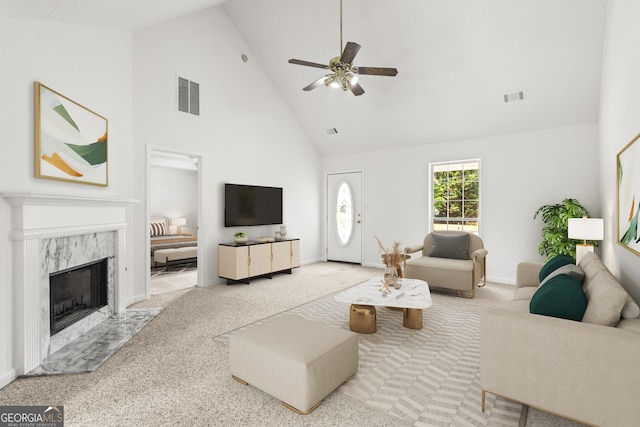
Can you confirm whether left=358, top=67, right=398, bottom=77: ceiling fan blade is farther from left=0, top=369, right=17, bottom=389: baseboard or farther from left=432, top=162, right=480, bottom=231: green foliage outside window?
left=0, top=369, right=17, bottom=389: baseboard

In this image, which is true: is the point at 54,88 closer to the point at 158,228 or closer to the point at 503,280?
the point at 158,228

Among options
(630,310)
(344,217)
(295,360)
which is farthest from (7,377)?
(344,217)

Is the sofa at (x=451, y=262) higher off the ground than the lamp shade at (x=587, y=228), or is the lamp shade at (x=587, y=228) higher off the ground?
the lamp shade at (x=587, y=228)

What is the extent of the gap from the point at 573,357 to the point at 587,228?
283 cm

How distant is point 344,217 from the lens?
7184 mm

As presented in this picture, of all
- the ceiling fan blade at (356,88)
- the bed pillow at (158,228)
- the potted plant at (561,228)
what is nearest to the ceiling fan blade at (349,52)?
the ceiling fan blade at (356,88)

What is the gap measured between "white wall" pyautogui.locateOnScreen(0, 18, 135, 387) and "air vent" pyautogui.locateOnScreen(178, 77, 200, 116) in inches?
32.3

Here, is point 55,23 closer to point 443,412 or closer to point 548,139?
point 443,412

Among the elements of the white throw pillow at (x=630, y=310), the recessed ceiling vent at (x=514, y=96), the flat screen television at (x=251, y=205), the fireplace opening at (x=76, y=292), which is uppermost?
the recessed ceiling vent at (x=514, y=96)

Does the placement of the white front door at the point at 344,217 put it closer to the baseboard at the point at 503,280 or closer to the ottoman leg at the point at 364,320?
the baseboard at the point at 503,280

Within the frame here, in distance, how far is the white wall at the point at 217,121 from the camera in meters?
4.22

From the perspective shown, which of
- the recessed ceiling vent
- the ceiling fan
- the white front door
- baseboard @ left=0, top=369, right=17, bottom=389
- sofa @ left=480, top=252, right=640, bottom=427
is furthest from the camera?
the white front door

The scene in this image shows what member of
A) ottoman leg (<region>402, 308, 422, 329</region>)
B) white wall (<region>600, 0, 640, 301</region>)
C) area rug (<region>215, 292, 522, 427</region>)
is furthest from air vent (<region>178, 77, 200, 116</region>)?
white wall (<region>600, 0, 640, 301</region>)

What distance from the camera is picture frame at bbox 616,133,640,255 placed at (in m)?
2.16
